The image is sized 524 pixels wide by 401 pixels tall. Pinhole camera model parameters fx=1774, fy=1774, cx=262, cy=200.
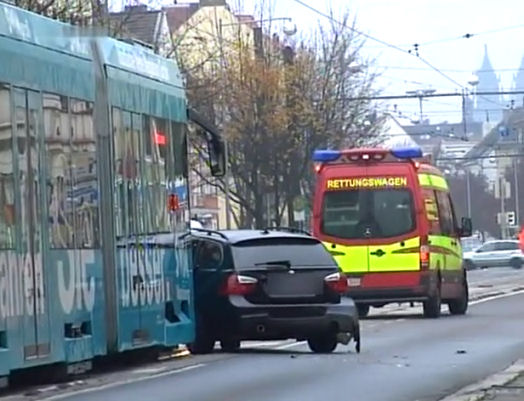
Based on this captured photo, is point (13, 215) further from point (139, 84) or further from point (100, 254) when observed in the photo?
point (139, 84)

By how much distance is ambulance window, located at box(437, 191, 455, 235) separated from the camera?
32312 mm

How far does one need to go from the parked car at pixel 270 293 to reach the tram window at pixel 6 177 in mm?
5844

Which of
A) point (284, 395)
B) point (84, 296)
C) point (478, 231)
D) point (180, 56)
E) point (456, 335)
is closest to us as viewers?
point (284, 395)

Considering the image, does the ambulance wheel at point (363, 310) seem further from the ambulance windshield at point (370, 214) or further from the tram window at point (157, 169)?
the tram window at point (157, 169)

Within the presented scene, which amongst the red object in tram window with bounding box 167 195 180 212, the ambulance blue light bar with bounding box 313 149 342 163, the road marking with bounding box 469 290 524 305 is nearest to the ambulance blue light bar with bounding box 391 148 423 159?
the ambulance blue light bar with bounding box 313 149 342 163

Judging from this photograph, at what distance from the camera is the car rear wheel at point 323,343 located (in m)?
21.0

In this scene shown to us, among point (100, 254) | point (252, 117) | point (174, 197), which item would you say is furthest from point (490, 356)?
point (252, 117)

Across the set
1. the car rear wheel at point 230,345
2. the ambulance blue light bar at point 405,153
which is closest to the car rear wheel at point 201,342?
the car rear wheel at point 230,345

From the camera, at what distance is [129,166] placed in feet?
59.8

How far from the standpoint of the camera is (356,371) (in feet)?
58.1

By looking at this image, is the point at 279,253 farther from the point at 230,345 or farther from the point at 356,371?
the point at 356,371

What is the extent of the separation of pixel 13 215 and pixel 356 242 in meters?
→ 16.5

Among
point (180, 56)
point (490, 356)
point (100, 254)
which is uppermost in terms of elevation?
point (180, 56)

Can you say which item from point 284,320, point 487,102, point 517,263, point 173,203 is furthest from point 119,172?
point 487,102
